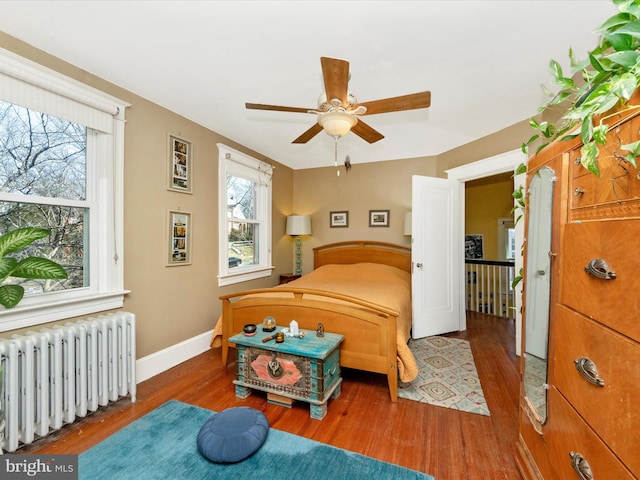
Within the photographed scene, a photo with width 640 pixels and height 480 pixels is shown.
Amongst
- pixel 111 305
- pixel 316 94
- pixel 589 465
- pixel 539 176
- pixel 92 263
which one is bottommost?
pixel 589 465

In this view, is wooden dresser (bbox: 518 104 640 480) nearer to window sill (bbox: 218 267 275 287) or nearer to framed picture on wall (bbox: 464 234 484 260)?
window sill (bbox: 218 267 275 287)

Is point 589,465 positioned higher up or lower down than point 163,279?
lower down

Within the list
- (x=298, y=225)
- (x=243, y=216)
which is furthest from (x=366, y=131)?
(x=298, y=225)

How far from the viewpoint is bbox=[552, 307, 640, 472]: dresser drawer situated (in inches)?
29.3

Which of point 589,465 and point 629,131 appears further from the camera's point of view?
point 589,465

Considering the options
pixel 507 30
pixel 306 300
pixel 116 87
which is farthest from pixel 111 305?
pixel 507 30

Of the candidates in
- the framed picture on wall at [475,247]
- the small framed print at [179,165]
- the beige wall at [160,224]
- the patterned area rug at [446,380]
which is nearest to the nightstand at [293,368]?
the patterned area rug at [446,380]

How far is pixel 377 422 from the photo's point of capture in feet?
6.32

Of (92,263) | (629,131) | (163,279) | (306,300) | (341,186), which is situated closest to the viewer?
(629,131)

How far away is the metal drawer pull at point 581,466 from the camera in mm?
901

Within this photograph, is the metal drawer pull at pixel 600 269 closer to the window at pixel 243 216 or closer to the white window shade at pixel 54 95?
the white window shade at pixel 54 95

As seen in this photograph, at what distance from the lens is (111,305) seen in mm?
2279

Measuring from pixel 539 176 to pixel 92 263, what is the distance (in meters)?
3.06

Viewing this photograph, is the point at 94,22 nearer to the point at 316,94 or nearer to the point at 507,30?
the point at 316,94
